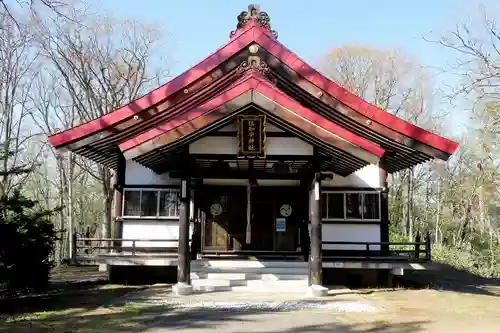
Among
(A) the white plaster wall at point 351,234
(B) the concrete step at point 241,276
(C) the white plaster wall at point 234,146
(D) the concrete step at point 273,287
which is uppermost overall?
(C) the white plaster wall at point 234,146

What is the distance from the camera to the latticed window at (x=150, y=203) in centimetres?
1477

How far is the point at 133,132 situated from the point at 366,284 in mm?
7307

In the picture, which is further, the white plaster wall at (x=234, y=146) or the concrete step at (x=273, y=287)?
the concrete step at (x=273, y=287)

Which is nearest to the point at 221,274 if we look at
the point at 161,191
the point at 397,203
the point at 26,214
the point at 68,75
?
the point at 161,191

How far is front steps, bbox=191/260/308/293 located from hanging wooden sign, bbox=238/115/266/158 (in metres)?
3.25

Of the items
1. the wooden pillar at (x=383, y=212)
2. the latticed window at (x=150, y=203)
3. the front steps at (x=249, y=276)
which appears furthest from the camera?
the latticed window at (x=150, y=203)

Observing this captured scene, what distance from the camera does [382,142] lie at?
43.3 feet

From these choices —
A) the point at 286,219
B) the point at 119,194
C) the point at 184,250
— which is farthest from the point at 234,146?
the point at 119,194

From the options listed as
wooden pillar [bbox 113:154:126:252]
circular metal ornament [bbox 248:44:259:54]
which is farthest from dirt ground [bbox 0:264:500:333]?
circular metal ornament [bbox 248:44:259:54]

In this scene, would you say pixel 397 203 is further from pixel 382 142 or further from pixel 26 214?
pixel 26 214

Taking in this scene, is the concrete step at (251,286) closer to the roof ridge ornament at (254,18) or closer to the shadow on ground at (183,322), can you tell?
the shadow on ground at (183,322)

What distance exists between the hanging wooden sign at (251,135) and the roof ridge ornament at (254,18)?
13.3ft

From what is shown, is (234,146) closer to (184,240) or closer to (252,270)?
(184,240)

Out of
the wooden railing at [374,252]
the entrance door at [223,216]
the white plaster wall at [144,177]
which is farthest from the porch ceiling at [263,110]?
the entrance door at [223,216]
